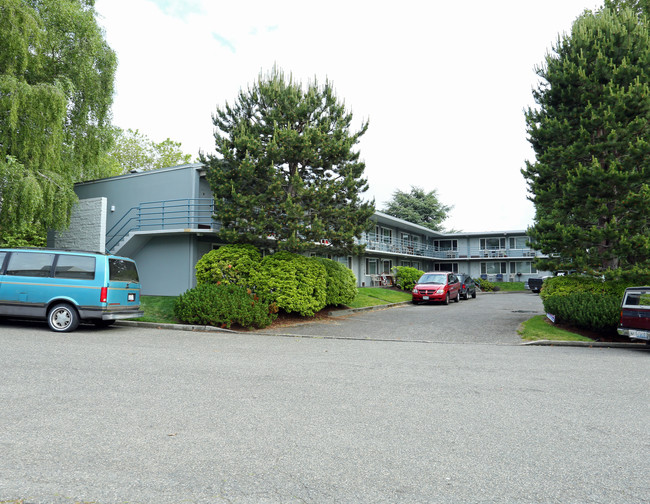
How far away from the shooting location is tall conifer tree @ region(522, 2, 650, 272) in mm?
14070

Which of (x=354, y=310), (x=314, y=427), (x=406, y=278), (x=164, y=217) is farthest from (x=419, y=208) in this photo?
(x=314, y=427)

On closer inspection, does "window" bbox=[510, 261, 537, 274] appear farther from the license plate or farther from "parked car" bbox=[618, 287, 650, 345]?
the license plate

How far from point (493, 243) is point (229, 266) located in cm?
4032

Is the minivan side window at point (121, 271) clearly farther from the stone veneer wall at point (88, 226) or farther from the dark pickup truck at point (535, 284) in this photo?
the dark pickup truck at point (535, 284)

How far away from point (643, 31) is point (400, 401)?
51.4ft

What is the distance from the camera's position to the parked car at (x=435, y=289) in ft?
83.9

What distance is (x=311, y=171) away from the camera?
17344 millimetres

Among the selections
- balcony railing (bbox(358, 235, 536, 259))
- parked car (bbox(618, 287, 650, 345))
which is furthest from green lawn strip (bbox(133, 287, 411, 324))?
parked car (bbox(618, 287, 650, 345))

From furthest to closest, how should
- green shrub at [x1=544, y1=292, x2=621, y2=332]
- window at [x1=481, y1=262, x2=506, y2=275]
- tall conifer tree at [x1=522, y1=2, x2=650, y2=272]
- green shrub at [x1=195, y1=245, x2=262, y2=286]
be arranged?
window at [x1=481, y1=262, x2=506, y2=275] → green shrub at [x1=195, y1=245, x2=262, y2=286] → tall conifer tree at [x1=522, y1=2, x2=650, y2=272] → green shrub at [x1=544, y1=292, x2=621, y2=332]

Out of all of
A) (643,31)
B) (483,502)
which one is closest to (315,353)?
(483,502)

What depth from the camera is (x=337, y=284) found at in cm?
1792

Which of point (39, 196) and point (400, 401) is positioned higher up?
point (39, 196)

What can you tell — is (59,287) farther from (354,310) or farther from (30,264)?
(354,310)

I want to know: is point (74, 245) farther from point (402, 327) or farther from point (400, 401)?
point (400, 401)
